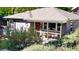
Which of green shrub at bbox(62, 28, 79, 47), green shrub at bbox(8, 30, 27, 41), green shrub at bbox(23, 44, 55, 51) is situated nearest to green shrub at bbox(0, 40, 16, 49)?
green shrub at bbox(8, 30, 27, 41)

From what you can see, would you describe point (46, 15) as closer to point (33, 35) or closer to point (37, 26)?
point (37, 26)

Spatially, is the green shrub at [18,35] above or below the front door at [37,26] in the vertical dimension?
below

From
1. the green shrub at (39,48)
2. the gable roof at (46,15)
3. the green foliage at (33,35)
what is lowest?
the green shrub at (39,48)

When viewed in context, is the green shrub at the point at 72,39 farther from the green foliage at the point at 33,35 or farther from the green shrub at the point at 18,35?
the green shrub at the point at 18,35

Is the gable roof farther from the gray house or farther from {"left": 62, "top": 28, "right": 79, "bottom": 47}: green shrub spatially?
{"left": 62, "top": 28, "right": 79, "bottom": 47}: green shrub

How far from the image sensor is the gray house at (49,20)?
12.0 feet

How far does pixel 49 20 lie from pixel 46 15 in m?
0.07

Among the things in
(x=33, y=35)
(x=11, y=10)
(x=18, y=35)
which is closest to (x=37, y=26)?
(x=33, y=35)

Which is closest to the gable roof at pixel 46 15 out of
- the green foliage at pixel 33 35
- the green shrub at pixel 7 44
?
the green foliage at pixel 33 35
